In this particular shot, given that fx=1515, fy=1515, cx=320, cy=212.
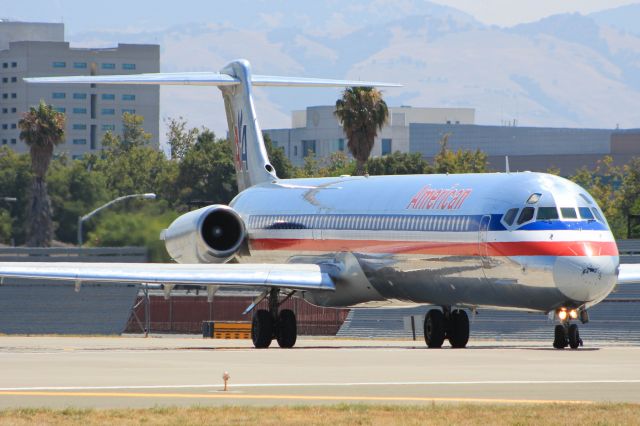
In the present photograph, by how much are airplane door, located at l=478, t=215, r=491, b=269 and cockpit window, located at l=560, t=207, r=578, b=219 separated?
5.31ft

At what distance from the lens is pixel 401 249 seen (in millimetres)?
34250

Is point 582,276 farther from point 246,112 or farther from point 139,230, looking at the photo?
point 139,230

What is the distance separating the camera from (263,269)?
3503cm

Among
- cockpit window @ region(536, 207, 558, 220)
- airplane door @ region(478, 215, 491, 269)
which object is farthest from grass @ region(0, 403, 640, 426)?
airplane door @ region(478, 215, 491, 269)

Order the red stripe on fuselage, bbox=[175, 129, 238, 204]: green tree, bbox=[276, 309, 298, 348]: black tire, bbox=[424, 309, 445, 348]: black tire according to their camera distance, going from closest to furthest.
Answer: the red stripe on fuselage < bbox=[424, 309, 445, 348]: black tire < bbox=[276, 309, 298, 348]: black tire < bbox=[175, 129, 238, 204]: green tree

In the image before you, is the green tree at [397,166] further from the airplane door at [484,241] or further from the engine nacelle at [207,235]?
the airplane door at [484,241]

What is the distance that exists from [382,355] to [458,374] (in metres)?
5.93

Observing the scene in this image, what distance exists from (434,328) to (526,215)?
4585 millimetres

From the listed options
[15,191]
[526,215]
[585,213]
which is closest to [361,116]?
[15,191]

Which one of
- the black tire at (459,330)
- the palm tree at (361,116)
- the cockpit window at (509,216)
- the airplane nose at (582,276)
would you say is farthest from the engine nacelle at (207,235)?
the palm tree at (361,116)

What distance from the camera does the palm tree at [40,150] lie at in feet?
298

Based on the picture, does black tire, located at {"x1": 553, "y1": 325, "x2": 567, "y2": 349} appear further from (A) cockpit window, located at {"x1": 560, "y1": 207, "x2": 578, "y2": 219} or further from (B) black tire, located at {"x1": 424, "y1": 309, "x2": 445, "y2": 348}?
(B) black tire, located at {"x1": 424, "y1": 309, "x2": 445, "y2": 348}

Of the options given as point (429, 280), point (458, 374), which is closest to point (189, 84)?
point (429, 280)

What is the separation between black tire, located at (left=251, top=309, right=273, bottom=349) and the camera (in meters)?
36.2
